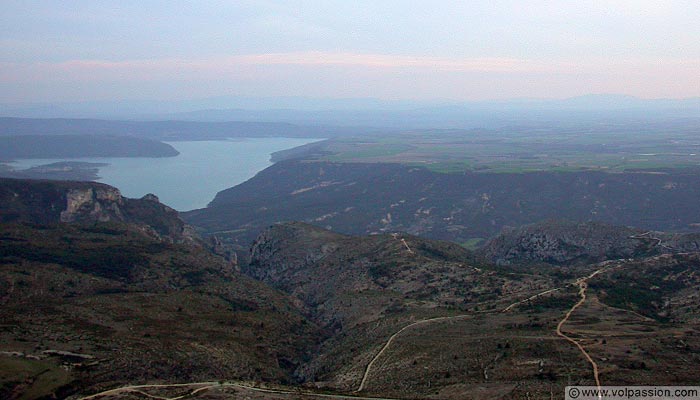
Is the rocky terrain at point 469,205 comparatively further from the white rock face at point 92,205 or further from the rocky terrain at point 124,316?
the rocky terrain at point 124,316

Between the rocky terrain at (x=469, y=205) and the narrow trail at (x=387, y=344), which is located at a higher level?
the narrow trail at (x=387, y=344)

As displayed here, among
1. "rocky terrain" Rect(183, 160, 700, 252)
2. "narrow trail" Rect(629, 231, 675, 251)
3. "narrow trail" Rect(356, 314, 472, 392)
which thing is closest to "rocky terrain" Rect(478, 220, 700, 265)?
"narrow trail" Rect(629, 231, 675, 251)

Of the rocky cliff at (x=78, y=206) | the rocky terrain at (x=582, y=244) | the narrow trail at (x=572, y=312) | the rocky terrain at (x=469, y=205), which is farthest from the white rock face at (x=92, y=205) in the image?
the narrow trail at (x=572, y=312)

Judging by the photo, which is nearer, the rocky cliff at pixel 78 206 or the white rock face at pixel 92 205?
the rocky cliff at pixel 78 206

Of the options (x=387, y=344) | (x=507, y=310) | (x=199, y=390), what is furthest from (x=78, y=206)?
(x=507, y=310)

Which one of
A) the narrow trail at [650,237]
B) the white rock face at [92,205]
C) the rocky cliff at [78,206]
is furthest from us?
the white rock face at [92,205]

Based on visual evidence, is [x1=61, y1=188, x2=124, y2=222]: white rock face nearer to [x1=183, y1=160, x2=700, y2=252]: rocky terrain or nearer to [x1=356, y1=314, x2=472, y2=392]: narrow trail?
[x1=183, y1=160, x2=700, y2=252]: rocky terrain

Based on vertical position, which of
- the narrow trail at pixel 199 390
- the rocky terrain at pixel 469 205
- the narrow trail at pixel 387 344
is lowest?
the rocky terrain at pixel 469 205

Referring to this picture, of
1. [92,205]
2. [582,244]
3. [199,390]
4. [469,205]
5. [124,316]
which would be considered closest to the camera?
[199,390]

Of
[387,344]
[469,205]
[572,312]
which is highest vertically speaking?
[572,312]

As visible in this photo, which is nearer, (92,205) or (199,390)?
(199,390)

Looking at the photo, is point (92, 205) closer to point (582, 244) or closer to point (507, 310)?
point (507, 310)
